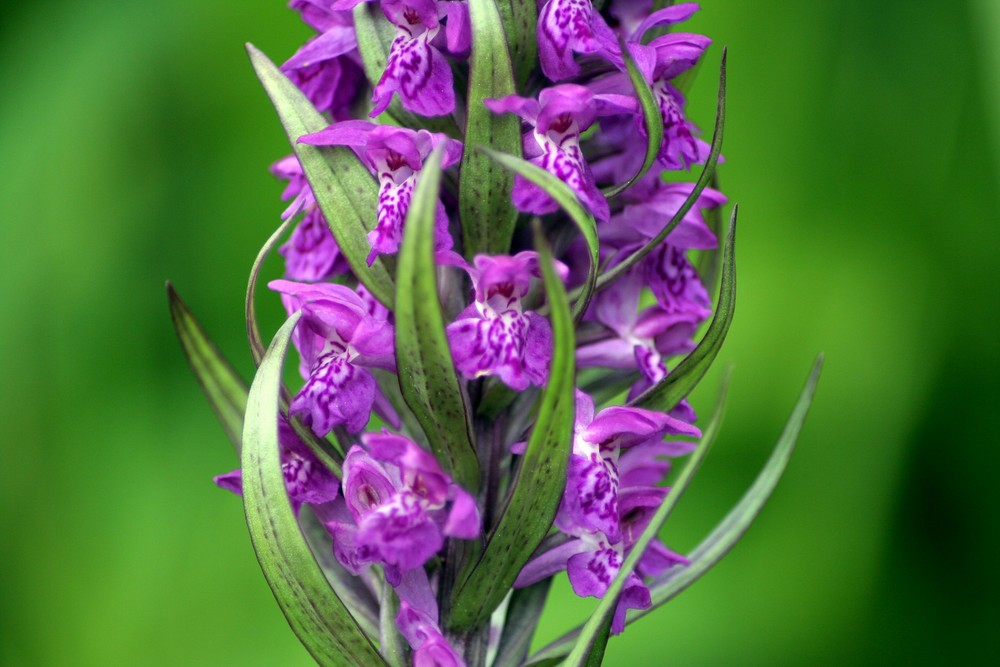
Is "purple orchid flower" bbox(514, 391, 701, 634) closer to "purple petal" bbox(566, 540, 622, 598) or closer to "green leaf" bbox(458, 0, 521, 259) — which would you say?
"purple petal" bbox(566, 540, 622, 598)

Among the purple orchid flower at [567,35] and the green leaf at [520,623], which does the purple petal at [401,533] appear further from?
the purple orchid flower at [567,35]

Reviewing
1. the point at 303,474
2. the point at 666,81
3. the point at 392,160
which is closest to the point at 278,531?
the point at 303,474

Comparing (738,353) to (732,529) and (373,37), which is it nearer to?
(732,529)

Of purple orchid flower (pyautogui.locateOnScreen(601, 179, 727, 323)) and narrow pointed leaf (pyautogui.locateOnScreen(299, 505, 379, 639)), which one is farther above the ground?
purple orchid flower (pyautogui.locateOnScreen(601, 179, 727, 323))

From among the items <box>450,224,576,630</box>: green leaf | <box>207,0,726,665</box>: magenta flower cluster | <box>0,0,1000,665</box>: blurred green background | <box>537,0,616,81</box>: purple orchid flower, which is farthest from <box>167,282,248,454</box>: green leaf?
<box>0,0,1000,665</box>: blurred green background

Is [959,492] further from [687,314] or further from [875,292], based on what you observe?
[687,314]

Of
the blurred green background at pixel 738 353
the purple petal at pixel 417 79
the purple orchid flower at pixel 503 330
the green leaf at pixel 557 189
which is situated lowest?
the blurred green background at pixel 738 353

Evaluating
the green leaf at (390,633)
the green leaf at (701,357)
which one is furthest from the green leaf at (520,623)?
the green leaf at (701,357)
